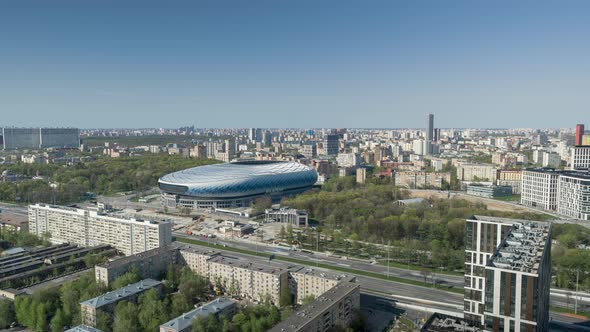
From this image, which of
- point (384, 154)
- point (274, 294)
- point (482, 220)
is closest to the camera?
point (482, 220)

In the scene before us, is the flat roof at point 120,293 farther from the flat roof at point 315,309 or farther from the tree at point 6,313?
the flat roof at point 315,309

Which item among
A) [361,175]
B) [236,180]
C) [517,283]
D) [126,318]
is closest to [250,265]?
[126,318]

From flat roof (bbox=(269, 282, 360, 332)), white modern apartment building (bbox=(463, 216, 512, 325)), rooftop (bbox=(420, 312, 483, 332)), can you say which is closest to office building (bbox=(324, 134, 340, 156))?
flat roof (bbox=(269, 282, 360, 332))

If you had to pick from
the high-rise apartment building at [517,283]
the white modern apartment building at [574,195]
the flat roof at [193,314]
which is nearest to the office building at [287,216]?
the flat roof at [193,314]

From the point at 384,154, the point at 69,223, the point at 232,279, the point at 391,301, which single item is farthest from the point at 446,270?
the point at 384,154

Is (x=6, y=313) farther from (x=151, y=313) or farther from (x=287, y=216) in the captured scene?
(x=287, y=216)

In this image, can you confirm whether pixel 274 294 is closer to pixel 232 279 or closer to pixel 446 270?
pixel 232 279
